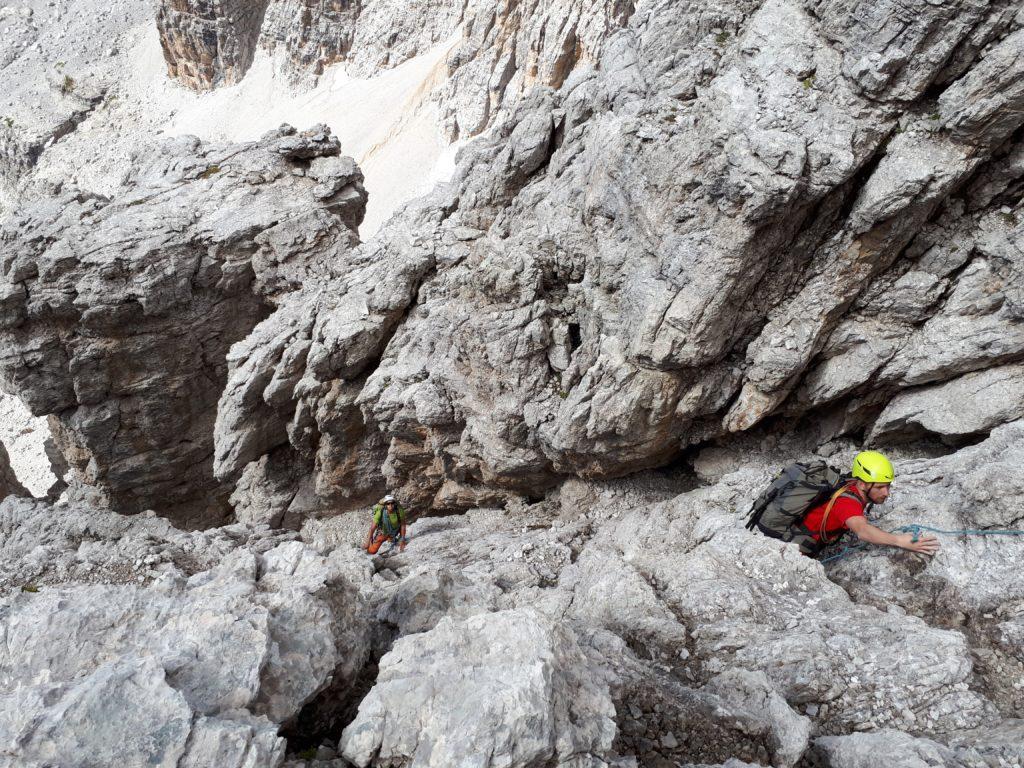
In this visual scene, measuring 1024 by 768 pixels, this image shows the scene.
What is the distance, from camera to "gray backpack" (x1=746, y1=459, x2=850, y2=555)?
9.81 metres

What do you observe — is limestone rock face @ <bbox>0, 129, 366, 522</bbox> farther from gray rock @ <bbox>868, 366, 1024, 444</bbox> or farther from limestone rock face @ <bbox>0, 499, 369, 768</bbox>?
gray rock @ <bbox>868, 366, 1024, 444</bbox>

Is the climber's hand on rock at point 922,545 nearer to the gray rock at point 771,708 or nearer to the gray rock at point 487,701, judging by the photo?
the gray rock at point 771,708

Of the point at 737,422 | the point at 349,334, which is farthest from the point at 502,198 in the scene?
the point at 737,422

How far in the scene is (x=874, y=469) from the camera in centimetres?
905

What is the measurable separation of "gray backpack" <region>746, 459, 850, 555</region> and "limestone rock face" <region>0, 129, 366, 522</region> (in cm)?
2030

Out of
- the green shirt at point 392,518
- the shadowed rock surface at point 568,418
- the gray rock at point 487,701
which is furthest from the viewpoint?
the green shirt at point 392,518

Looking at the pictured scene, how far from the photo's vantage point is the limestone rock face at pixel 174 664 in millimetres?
4730

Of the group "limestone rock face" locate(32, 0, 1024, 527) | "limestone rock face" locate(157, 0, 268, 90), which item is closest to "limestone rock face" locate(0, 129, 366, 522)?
"limestone rock face" locate(32, 0, 1024, 527)

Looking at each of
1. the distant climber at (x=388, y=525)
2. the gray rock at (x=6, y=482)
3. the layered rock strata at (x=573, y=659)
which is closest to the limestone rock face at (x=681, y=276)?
the distant climber at (x=388, y=525)

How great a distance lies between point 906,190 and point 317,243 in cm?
2092

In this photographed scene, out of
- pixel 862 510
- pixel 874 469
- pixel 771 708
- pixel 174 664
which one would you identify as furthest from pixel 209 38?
pixel 771 708

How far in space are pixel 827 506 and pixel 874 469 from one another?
3.50 ft

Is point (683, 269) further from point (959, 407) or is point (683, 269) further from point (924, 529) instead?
point (924, 529)

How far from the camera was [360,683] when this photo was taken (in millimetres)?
6992
